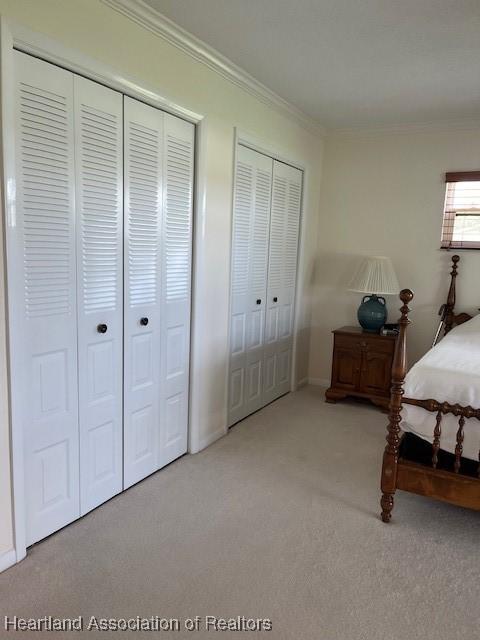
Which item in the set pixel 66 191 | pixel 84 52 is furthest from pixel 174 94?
pixel 66 191

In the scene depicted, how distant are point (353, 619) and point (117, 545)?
1.05 metres

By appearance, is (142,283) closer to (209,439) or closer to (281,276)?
(209,439)

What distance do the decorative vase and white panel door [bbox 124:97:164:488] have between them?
2.14 meters

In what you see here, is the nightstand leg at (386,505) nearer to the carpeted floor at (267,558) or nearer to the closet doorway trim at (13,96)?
the carpeted floor at (267,558)

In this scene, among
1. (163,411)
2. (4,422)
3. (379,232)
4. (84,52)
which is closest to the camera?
(4,422)

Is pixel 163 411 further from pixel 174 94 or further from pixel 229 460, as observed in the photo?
pixel 174 94

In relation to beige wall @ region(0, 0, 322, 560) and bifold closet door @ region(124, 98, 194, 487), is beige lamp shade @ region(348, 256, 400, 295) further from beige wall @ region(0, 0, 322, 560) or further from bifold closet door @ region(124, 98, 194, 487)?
bifold closet door @ region(124, 98, 194, 487)

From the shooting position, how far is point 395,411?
2.32m

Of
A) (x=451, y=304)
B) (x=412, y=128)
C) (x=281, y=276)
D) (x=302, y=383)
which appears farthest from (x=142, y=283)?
(x=412, y=128)

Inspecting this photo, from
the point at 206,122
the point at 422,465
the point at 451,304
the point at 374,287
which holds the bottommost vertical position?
the point at 422,465

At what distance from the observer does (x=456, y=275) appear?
156 inches

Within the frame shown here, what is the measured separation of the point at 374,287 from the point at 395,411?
1.84m

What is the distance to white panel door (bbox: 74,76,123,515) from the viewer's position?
6.92ft

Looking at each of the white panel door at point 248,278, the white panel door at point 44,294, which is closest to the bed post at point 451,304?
the white panel door at point 248,278
